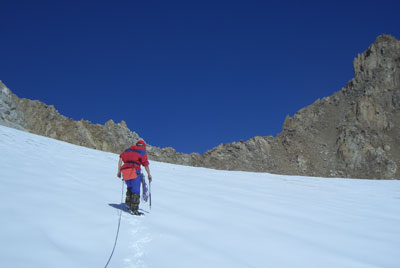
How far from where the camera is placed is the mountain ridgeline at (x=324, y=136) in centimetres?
4893

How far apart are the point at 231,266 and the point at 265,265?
39cm

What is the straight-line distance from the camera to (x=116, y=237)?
11.7 ft

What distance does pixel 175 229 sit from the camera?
13.9ft

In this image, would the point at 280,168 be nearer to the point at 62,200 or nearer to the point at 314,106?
the point at 314,106

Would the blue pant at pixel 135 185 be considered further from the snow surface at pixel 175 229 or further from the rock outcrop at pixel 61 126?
the rock outcrop at pixel 61 126

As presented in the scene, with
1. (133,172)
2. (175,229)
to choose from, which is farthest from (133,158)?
(175,229)

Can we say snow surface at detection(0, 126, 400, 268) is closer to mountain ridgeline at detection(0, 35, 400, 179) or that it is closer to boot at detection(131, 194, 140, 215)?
boot at detection(131, 194, 140, 215)

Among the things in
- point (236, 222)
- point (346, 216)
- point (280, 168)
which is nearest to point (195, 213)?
point (236, 222)

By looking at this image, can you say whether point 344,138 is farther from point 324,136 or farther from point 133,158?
point 133,158

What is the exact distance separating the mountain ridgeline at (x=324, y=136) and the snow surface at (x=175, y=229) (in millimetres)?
41217

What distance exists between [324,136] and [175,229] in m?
69.9

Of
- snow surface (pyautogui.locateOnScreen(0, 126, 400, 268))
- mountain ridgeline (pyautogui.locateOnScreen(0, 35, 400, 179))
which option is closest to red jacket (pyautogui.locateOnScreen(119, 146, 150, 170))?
snow surface (pyautogui.locateOnScreen(0, 126, 400, 268))

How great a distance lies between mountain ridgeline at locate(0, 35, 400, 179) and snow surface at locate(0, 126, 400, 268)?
41217mm

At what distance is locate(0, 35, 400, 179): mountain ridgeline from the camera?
48928 mm
